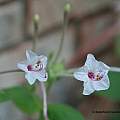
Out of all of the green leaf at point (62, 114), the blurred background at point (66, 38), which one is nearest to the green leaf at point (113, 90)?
the green leaf at point (62, 114)

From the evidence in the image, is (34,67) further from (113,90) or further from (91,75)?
(113,90)

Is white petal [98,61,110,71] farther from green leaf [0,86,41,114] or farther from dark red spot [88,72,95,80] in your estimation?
green leaf [0,86,41,114]

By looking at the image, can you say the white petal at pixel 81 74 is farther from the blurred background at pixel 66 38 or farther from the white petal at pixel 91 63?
the blurred background at pixel 66 38

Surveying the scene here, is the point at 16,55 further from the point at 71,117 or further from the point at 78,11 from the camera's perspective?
the point at 71,117

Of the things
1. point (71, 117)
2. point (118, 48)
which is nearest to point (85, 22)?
point (118, 48)

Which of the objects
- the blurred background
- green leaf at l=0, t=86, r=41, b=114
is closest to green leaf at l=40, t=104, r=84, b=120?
green leaf at l=0, t=86, r=41, b=114

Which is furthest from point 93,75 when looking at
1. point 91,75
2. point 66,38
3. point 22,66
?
point 66,38
